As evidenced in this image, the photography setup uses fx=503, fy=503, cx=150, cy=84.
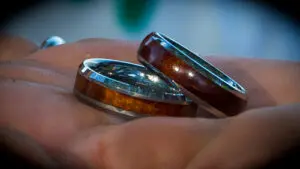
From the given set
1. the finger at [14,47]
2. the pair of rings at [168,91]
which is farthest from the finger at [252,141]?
the finger at [14,47]

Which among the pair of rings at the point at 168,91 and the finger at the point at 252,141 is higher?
the finger at the point at 252,141

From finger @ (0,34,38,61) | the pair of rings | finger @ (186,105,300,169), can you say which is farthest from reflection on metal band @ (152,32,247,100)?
finger @ (0,34,38,61)

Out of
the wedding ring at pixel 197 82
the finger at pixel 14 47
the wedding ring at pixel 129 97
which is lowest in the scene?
the finger at pixel 14 47

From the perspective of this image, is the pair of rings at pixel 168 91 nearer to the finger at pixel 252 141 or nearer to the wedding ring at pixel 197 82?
the wedding ring at pixel 197 82

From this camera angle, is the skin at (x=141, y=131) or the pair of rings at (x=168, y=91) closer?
the skin at (x=141, y=131)

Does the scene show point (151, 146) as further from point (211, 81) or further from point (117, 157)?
point (211, 81)

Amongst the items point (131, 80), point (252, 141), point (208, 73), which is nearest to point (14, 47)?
point (131, 80)

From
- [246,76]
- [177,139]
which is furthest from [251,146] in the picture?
[246,76]

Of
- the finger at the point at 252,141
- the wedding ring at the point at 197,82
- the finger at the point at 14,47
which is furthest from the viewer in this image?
the finger at the point at 14,47

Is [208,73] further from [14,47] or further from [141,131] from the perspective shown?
[14,47]
